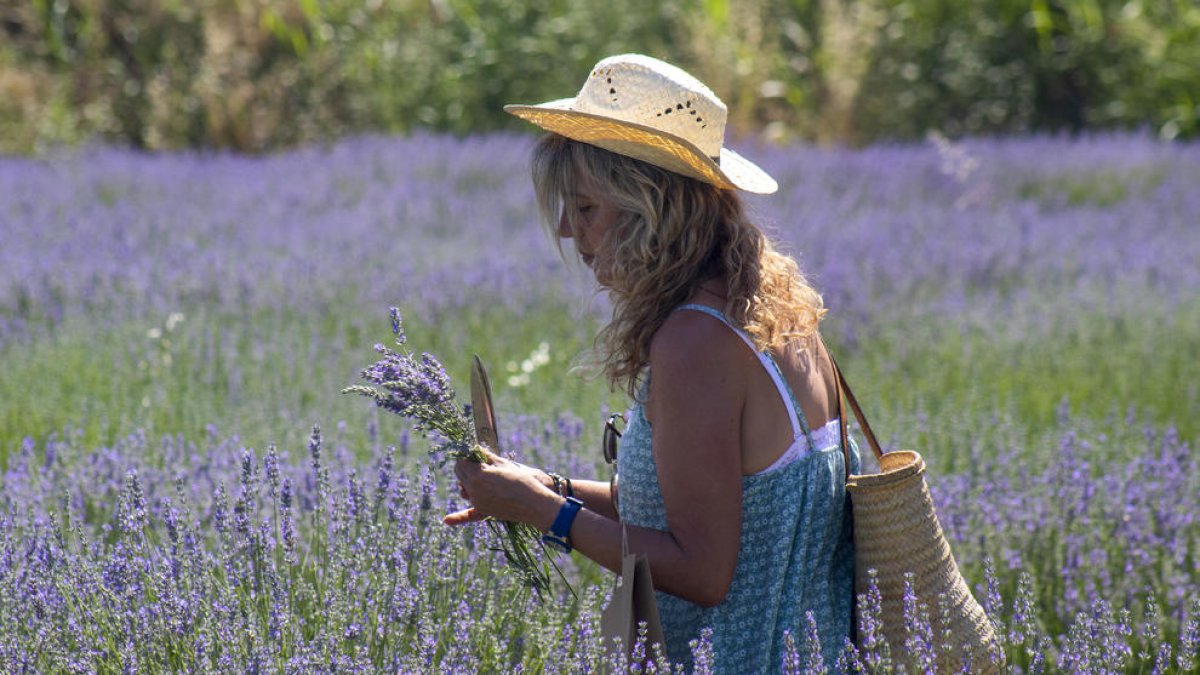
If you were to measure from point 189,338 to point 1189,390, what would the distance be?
3501 millimetres

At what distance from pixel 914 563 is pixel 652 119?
2.77 ft

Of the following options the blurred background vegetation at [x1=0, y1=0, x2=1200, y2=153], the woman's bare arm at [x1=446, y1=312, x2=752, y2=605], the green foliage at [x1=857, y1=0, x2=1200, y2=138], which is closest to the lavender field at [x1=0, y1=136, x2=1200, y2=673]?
the woman's bare arm at [x1=446, y1=312, x2=752, y2=605]

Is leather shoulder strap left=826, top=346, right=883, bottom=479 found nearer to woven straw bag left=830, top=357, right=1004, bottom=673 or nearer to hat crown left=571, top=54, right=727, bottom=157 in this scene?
woven straw bag left=830, top=357, right=1004, bottom=673

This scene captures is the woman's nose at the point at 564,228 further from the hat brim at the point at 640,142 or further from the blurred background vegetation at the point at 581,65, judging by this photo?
the blurred background vegetation at the point at 581,65

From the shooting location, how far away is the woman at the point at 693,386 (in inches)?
88.5

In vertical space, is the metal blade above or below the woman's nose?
below

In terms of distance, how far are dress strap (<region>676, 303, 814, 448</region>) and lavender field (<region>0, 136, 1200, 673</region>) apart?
352mm

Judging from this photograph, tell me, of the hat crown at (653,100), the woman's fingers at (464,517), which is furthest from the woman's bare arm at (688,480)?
the hat crown at (653,100)

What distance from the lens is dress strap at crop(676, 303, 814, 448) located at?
7.47 feet

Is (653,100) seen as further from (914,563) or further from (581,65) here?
(581,65)

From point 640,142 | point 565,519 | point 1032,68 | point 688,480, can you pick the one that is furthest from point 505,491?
point 1032,68

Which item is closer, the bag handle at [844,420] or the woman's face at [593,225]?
the woman's face at [593,225]

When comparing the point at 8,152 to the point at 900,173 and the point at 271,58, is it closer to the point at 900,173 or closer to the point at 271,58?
the point at 271,58

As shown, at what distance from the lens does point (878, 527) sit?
240 centimetres
